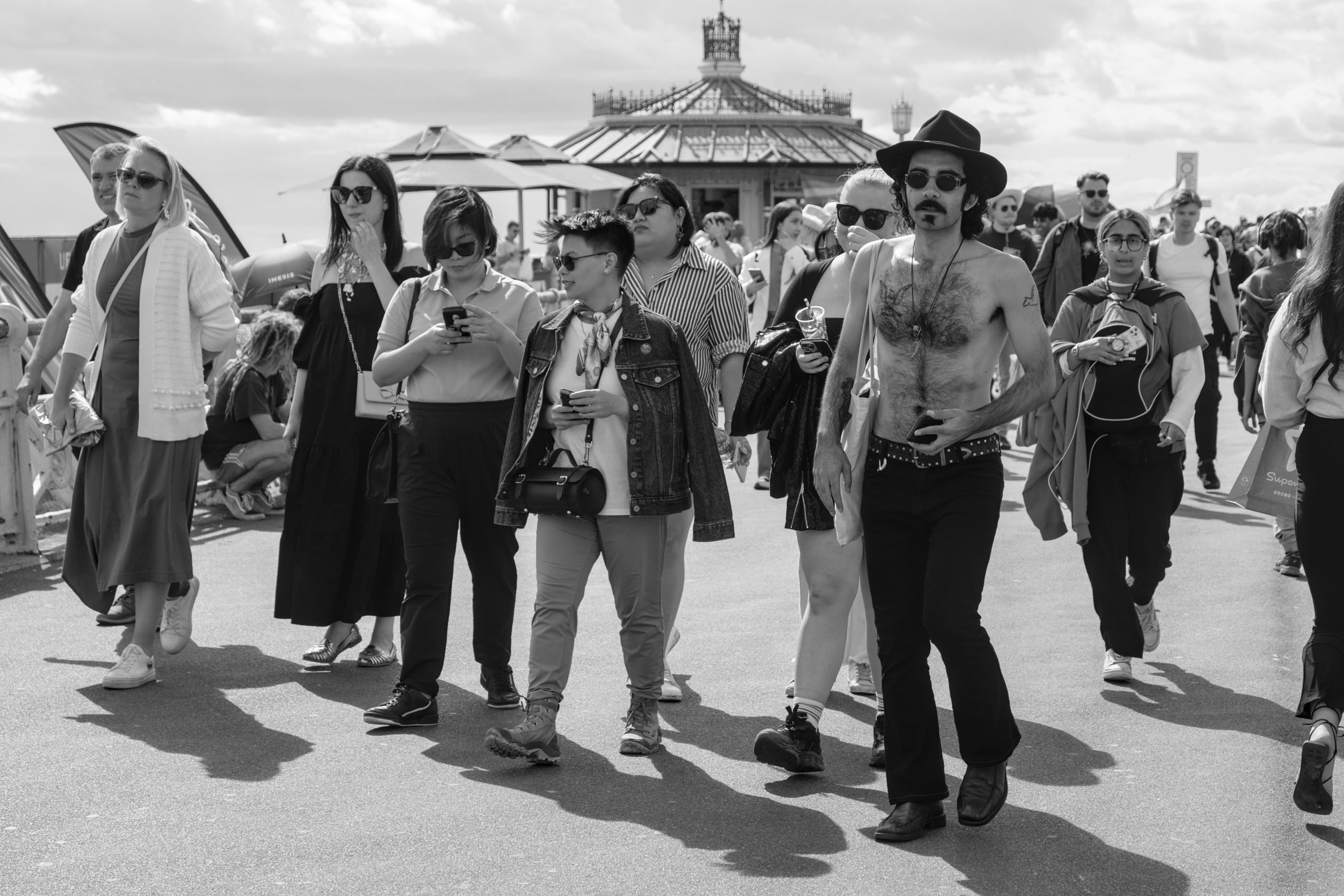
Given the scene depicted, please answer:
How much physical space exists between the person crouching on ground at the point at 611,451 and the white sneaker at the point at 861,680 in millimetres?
1195

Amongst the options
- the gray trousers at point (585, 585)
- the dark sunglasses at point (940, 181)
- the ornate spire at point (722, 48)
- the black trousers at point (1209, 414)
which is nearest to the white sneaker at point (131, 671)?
the gray trousers at point (585, 585)

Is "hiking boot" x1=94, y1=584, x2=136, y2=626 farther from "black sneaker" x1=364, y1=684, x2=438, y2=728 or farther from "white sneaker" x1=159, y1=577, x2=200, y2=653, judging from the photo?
"black sneaker" x1=364, y1=684, x2=438, y2=728

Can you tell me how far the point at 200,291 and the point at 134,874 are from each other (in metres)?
2.90

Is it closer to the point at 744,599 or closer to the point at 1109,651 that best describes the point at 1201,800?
the point at 1109,651

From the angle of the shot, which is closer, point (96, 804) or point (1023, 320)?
point (1023, 320)

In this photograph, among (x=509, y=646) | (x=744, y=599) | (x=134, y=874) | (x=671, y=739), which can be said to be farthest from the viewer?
(x=744, y=599)

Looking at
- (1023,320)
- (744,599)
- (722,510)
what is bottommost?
(744,599)

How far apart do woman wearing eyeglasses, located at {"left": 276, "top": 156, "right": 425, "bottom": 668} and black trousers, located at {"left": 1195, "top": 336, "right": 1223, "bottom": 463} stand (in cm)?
744

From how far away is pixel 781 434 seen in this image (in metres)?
5.62

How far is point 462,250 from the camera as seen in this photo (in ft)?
20.3

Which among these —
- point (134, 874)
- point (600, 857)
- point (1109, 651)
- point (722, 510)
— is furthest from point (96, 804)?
point (1109, 651)

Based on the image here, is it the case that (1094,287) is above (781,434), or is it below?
above

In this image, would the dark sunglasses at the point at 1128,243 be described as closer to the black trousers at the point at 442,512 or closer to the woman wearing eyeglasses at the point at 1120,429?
the woman wearing eyeglasses at the point at 1120,429

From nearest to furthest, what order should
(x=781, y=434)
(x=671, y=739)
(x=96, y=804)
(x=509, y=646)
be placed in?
1. (x=96, y=804)
2. (x=781, y=434)
3. (x=671, y=739)
4. (x=509, y=646)
